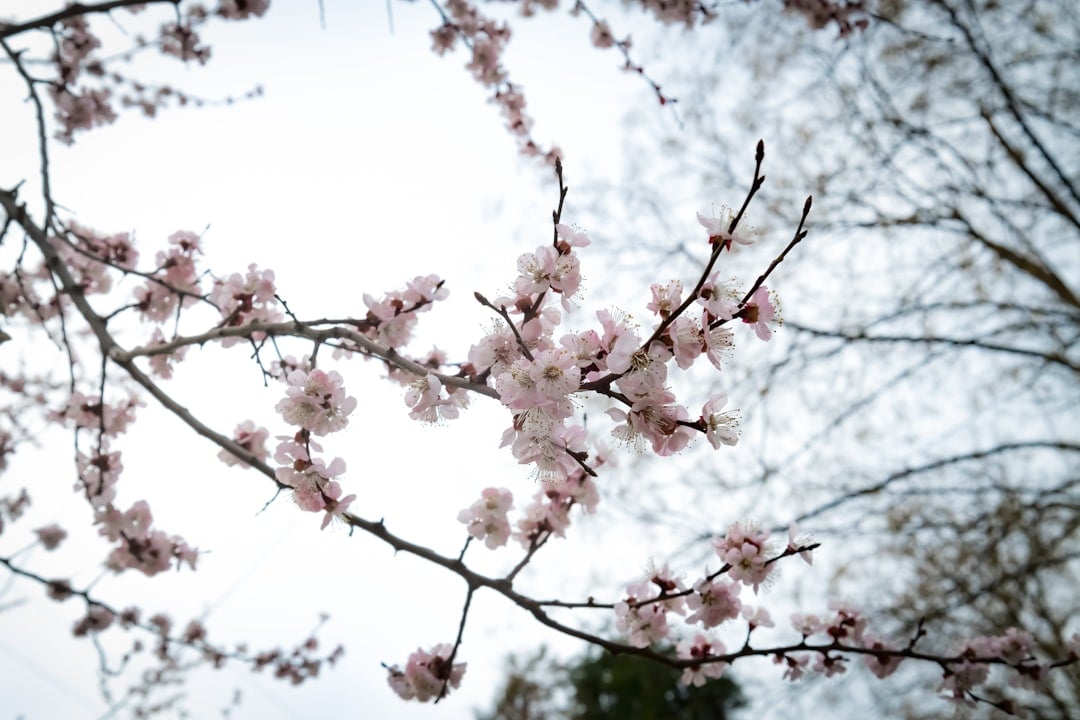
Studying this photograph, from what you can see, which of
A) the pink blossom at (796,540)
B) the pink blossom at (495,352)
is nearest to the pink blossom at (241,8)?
the pink blossom at (495,352)

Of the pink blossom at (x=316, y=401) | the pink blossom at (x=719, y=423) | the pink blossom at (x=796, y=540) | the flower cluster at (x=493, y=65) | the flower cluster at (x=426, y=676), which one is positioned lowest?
the flower cluster at (x=426, y=676)

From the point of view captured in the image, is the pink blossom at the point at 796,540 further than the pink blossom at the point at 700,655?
No

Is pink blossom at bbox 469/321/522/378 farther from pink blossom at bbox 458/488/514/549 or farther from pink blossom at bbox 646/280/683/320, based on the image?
pink blossom at bbox 458/488/514/549

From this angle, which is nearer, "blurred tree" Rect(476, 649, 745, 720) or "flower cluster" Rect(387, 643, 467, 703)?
"flower cluster" Rect(387, 643, 467, 703)

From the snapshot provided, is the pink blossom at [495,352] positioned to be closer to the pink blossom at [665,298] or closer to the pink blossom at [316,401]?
the pink blossom at [665,298]

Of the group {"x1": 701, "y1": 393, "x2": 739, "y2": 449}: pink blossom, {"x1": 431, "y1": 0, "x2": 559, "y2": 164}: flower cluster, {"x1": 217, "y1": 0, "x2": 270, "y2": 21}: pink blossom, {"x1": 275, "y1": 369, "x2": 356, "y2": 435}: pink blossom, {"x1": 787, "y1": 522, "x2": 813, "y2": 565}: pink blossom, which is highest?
{"x1": 431, "y1": 0, "x2": 559, "y2": 164}: flower cluster

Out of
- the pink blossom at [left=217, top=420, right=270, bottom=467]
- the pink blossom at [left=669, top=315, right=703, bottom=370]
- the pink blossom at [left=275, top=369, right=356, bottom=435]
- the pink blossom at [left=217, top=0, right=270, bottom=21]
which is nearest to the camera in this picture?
the pink blossom at [left=669, top=315, right=703, bottom=370]

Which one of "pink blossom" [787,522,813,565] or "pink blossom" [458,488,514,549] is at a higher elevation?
"pink blossom" [787,522,813,565]

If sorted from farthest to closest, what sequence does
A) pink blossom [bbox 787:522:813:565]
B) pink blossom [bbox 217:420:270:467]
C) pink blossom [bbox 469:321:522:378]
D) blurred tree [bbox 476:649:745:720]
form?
blurred tree [bbox 476:649:745:720]
pink blossom [bbox 217:420:270:467]
pink blossom [bbox 787:522:813:565]
pink blossom [bbox 469:321:522:378]

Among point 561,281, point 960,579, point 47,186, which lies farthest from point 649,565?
point 960,579

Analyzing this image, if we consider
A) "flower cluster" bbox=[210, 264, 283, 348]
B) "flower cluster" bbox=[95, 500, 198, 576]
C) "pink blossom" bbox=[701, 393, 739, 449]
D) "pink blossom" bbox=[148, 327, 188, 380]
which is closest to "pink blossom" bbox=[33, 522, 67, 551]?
"flower cluster" bbox=[95, 500, 198, 576]

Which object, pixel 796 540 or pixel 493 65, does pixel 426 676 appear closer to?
pixel 796 540

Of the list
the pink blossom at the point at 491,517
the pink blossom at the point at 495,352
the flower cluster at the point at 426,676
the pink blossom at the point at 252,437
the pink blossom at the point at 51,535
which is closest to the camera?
the pink blossom at the point at 495,352

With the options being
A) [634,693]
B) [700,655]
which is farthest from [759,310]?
[634,693]
